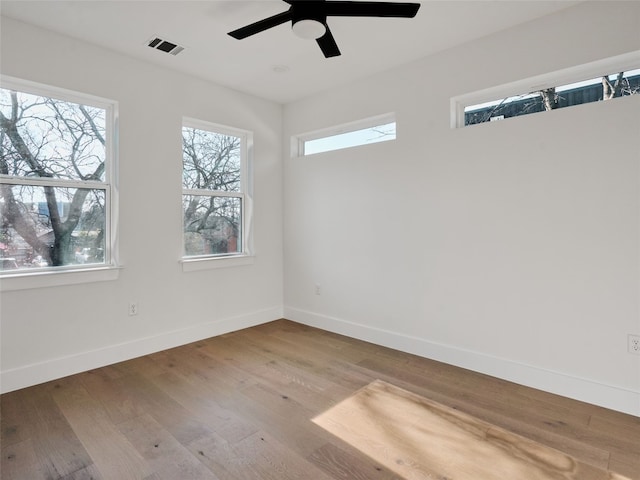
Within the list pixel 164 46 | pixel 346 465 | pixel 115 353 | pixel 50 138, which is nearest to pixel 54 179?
pixel 50 138

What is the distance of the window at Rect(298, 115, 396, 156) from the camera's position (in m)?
3.63

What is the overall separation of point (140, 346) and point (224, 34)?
2.79 metres

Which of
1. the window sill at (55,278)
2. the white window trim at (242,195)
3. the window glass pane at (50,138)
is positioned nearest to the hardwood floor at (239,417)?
the window sill at (55,278)

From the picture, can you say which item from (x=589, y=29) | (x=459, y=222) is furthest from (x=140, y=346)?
(x=589, y=29)

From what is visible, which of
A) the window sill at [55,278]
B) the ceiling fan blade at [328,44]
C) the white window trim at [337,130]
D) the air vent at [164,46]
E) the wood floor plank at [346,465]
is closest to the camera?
the wood floor plank at [346,465]

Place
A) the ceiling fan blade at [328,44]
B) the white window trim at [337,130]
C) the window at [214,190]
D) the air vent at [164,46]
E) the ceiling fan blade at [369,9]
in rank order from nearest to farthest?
1. the ceiling fan blade at [369,9]
2. the ceiling fan blade at [328,44]
3. the air vent at [164,46]
4. the white window trim at [337,130]
5. the window at [214,190]

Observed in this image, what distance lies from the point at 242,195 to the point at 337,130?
1326 millimetres

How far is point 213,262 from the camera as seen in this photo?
384 cm

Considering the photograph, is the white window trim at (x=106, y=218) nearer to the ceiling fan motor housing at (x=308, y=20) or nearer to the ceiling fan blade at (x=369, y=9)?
the ceiling fan motor housing at (x=308, y=20)

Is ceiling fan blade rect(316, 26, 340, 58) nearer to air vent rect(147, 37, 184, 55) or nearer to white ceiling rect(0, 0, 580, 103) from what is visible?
white ceiling rect(0, 0, 580, 103)

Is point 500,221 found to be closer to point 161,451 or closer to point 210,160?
point 161,451

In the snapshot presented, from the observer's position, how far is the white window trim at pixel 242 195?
375cm

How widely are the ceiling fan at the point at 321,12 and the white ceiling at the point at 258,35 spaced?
1.31 ft

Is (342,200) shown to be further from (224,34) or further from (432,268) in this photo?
(224,34)
